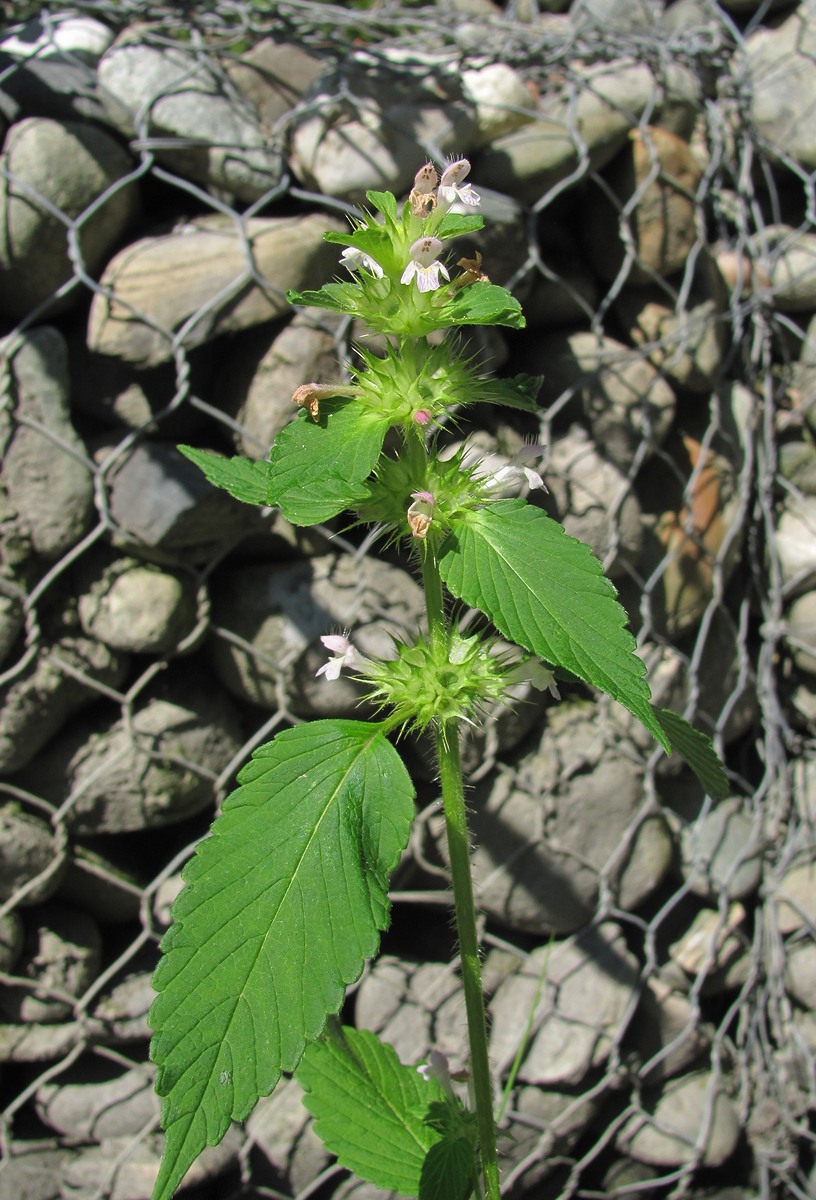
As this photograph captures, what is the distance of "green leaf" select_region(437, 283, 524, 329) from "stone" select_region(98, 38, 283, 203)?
88 cm

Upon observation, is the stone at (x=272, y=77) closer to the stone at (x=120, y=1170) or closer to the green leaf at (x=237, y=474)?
the green leaf at (x=237, y=474)

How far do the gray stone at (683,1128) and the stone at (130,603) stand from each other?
1.07m

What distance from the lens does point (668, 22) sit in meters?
1.84

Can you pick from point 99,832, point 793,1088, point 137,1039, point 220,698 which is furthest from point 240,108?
point 793,1088

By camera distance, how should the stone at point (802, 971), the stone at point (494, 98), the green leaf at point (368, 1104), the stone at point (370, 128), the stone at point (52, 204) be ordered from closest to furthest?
the green leaf at point (368, 1104)
the stone at point (52, 204)
the stone at point (370, 128)
the stone at point (494, 98)
the stone at point (802, 971)

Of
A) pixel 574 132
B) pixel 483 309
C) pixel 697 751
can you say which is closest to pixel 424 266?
pixel 483 309

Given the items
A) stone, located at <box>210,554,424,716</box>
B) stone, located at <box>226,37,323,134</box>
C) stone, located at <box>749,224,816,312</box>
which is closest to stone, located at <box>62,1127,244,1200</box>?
stone, located at <box>210,554,424,716</box>

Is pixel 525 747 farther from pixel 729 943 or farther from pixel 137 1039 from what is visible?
pixel 137 1039

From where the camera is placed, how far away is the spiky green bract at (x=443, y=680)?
55 centimetres

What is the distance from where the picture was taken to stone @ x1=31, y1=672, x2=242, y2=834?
3.93ft

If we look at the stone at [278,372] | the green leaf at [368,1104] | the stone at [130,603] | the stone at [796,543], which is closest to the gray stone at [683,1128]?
the stone at [796,543]

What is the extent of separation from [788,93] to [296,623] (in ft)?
4.36

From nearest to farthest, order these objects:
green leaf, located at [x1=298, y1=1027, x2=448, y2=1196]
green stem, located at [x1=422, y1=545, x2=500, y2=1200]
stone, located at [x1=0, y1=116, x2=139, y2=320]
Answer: green stem, located at [x1=422, y1=545, x2=500, y2=1200]
green leaf, located at [x1=298, y1=1027, x2=448, y2=1196]
stone, located at [x1=0, y1=116, x2=139, y2=320]

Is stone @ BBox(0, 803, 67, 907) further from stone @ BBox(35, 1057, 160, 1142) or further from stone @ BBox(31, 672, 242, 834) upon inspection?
stone @ BBox(35, 1057, 160, 1142)
